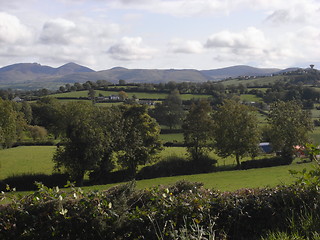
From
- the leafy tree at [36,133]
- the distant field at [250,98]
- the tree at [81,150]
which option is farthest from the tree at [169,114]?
the tree at [81,150]

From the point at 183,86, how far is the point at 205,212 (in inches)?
5484

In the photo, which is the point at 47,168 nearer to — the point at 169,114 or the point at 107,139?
the point at 107,139

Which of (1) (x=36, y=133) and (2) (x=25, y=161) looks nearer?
(2) (x=25, y=161)

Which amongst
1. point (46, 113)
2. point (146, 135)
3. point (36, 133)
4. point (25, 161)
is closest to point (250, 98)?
point (46, 113)

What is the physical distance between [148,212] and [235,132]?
4635 centimetres

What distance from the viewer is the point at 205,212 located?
7.53 m

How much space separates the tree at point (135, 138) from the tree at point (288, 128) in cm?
2058

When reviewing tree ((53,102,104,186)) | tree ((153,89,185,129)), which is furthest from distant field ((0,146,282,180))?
tree ((153,89,185,129))

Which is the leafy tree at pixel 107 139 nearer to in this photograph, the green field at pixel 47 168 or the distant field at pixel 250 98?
the green field at pixel 47 168

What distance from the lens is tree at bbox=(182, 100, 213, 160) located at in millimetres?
A: 52719

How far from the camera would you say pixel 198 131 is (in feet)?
174

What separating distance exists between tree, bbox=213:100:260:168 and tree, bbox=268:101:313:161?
5.44 meters

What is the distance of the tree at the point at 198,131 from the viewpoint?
173ft

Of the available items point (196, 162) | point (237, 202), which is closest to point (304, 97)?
point (196, 162)
